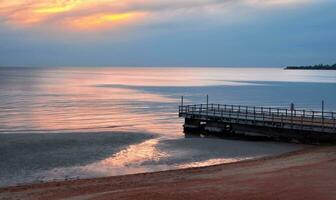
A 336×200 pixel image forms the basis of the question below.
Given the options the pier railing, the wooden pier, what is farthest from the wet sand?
the pier railing

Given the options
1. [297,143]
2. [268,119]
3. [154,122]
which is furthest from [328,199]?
[154,122]

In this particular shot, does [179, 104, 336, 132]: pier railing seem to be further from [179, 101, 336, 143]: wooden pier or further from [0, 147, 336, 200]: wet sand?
[0, 147, 336, 200]: wet sand

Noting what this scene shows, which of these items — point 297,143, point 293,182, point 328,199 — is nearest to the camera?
point 328,199

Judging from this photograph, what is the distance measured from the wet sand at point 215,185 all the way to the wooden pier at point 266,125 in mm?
8375

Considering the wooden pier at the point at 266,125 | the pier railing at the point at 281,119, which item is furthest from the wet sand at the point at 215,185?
the pier railing at the point at 281,119

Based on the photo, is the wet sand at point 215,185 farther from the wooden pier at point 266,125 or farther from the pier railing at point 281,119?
the pier railing at point 281,119

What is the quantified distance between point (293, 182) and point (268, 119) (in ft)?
67.5

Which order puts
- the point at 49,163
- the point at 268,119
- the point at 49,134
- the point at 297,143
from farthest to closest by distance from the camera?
1. the point at 49,134
2. the point at 268,119
3. the point at 297,143
4. the point at 49,163

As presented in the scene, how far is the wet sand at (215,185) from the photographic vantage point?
64.2 feet

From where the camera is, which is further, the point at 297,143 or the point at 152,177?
the point at 297,143

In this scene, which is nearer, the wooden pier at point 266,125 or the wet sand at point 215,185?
the wet sand at point 215,185

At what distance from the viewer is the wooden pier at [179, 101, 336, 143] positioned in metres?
36.9

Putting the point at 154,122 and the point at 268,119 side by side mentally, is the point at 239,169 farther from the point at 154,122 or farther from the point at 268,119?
the point at 154,122

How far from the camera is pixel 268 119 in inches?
1639
